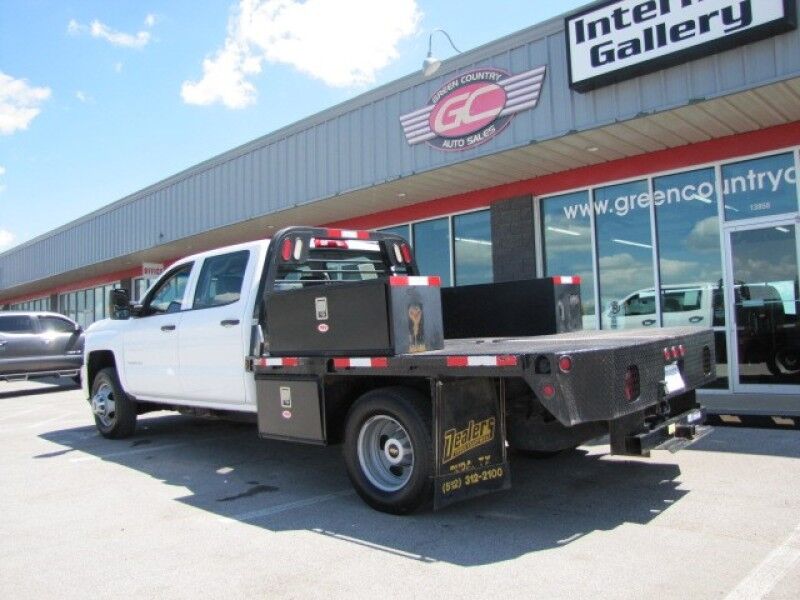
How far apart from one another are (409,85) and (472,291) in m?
5.20

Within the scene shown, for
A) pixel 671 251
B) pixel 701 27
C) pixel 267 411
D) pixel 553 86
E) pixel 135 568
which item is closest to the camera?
pixel 135 568

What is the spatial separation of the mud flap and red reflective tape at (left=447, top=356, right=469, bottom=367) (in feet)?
0.62

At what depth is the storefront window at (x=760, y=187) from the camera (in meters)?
8.64

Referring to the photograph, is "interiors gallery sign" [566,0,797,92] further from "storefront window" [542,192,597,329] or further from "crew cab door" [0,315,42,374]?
"crew cab door" [0,315,42,374]

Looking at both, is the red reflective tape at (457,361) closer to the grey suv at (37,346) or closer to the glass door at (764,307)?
the glass door at (764,307)

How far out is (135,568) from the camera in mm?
3822

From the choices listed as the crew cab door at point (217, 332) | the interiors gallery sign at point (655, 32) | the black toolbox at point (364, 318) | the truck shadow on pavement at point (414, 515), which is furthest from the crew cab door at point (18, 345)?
the interiors gallery sign at point (655, 32)

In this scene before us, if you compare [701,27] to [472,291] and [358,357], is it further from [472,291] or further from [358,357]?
[358,357]

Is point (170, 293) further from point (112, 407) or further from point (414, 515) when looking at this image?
point (414, 515)

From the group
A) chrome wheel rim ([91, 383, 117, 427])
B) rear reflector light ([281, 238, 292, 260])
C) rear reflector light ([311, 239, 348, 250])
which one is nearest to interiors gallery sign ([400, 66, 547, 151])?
rear reflector light ([311, 239, 348, 250])

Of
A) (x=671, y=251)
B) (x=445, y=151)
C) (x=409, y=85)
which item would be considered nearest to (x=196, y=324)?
(x=445, y=151)

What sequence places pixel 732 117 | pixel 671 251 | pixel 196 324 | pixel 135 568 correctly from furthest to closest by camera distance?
1. pixel 671 251
2. pixel 732 117
3. pixel 196 324
4. pixel 135 568

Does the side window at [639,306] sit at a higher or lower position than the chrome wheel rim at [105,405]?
higher

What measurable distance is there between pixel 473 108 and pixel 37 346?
1018cm
